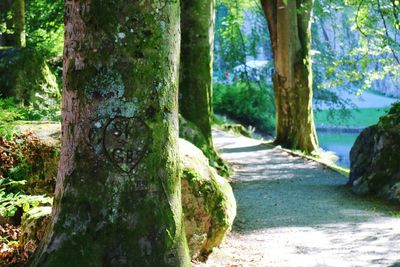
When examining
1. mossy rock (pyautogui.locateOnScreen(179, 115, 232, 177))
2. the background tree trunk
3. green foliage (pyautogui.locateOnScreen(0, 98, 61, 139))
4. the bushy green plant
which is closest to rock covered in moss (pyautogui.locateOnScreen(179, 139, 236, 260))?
green foliage (pyautogui.locateOnScreen(0, 98, 61, 139))

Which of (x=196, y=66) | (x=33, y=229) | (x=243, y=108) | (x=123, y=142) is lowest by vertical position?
(x=243, y=108)

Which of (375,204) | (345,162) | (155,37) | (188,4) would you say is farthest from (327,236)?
(345,162)

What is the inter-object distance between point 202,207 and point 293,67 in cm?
1189

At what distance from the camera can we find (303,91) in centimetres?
1681

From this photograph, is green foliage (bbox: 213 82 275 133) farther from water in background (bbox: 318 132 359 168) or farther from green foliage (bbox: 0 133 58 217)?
green foliage (bbox: 0 133 58 217)

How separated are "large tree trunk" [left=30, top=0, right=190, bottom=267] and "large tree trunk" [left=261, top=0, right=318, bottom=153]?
13213mm

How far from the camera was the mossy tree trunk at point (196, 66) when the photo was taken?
11.4 m

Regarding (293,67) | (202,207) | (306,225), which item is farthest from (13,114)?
(293,67)

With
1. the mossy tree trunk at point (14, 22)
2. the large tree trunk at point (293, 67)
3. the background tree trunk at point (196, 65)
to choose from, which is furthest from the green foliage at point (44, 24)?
the background tree trunk at point (196, 65)

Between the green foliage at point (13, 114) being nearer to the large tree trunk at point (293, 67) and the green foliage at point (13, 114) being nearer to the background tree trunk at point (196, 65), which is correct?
the background tree trunk at point (196, 65)

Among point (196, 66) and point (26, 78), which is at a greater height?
point (196, 66)

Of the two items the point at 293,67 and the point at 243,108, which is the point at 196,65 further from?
the point at 243,108

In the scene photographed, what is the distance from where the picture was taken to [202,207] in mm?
5496

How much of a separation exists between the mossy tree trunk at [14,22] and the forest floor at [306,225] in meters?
6.51
